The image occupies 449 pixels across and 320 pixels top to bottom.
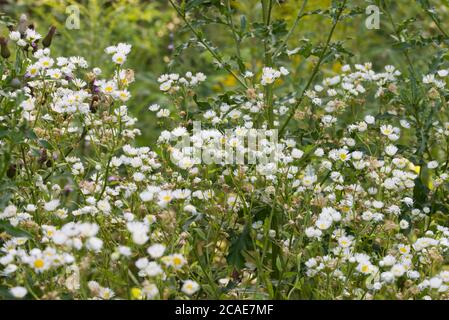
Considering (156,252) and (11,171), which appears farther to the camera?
(11,171)

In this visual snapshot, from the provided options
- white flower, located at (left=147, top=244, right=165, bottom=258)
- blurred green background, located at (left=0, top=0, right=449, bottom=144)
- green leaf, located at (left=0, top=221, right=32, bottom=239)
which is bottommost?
blurred green background, located at (left=0, top=0, right=449, bottom=144)

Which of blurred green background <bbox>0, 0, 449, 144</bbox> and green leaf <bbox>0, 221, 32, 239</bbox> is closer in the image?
green leaf <bbox>0, 221, 32, 239</bbox>

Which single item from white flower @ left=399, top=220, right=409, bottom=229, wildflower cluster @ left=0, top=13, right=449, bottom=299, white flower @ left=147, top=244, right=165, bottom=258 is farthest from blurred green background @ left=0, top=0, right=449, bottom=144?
white flower @ left=147, top=244, right=165, bottom=258

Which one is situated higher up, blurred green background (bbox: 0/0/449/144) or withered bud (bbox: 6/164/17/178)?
withered bud (bbox: 6/164/17/178)

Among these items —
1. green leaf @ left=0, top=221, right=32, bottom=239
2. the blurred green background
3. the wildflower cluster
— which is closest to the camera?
green leaf @ left=0, top=221, right=32, bottom=239

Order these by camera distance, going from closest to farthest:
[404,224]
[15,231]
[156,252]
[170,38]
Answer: [156,252] < [15,231] < [404,224] < [170,38]

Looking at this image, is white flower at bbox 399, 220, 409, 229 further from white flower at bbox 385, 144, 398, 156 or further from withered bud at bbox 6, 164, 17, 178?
withered bud at bbox 6, 164, 17, 178

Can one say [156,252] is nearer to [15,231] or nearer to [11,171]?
[15,231]

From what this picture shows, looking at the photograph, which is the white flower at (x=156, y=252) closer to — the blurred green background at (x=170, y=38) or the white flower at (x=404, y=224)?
the white flower at (x=404, y=224)

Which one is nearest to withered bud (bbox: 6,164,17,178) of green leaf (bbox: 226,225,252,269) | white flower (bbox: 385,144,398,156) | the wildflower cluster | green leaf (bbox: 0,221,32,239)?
the wildflower cluster

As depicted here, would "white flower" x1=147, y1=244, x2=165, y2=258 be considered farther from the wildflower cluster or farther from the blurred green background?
the blurred green background

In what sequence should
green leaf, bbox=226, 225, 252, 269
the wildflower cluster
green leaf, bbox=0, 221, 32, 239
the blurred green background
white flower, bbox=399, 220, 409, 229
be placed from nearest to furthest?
green leaf, bbox=0, 221, 32, 239 < the wildflower cluster < green leaf, bbox=226, 225, 252, 269 < white flower, bbox=399, 220, 409, 229 < the blurred green background

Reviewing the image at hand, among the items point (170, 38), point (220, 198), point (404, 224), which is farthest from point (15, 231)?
point (170, 38)
